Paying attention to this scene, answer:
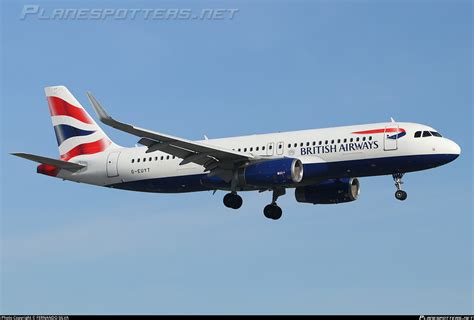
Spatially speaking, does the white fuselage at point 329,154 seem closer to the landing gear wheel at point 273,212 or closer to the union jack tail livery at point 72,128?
the union jack tail livery at point 72,128

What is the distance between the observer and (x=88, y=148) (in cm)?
5897

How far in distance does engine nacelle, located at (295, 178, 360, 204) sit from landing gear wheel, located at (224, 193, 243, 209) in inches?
169

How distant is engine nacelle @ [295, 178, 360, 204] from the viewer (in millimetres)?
55312

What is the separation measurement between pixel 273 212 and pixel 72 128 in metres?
13.1

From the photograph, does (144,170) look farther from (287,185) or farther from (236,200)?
(287,185)

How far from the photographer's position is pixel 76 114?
6081 centimetres

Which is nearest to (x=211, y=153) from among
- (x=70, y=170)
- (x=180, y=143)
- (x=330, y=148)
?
(x=180, y=143)

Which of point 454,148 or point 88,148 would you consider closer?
point 454,148

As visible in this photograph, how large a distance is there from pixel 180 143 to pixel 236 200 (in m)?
5.30

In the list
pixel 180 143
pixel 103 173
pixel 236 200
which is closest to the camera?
pixel 180 143

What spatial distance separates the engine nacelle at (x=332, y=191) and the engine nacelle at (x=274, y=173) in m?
4.95

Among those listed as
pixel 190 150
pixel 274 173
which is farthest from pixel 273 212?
pixel 190 150

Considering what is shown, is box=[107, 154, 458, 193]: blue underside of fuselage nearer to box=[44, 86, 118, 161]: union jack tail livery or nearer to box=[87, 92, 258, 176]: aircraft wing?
box=[87, 92, 258, 176]: aircraft wing

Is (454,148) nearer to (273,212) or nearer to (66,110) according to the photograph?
(273,212)
